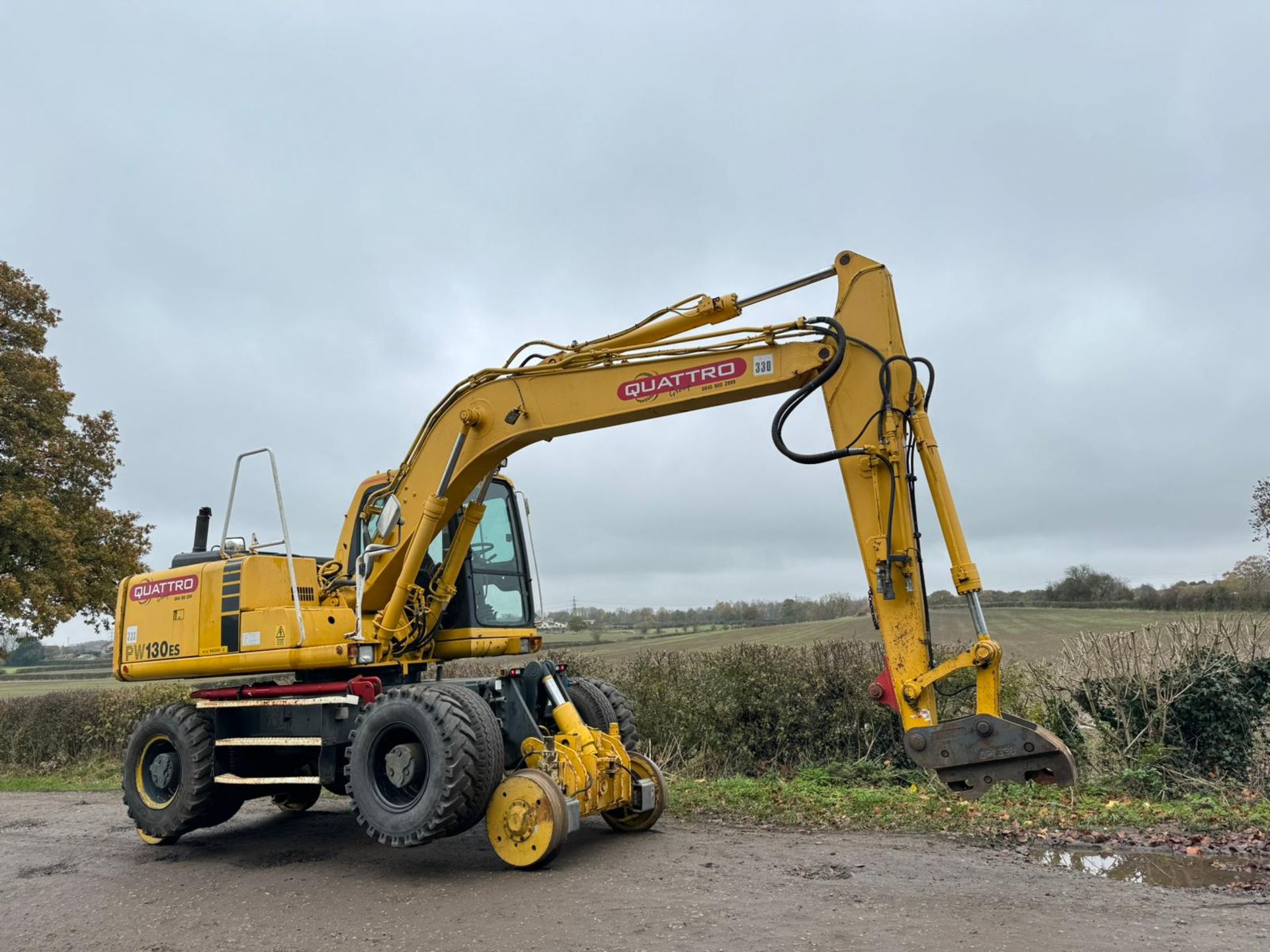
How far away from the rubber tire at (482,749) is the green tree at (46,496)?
525 inches

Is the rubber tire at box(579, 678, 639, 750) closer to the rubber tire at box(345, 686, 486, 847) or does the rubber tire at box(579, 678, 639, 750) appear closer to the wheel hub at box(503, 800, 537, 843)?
the wheel hub at box(503, 800, 537, 843)

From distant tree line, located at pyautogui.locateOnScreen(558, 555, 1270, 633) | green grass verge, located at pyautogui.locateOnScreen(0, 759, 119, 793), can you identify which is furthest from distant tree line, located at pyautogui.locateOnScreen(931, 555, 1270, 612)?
green grass verge, located at pyautogui.locateOnScreen(0, 759, 119, 793)

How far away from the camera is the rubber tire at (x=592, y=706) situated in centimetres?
894

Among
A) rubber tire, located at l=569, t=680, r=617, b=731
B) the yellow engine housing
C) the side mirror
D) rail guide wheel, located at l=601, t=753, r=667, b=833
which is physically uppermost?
the side mirror

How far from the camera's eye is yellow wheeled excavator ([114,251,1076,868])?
20.6 ft

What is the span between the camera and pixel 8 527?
1688 centimetres

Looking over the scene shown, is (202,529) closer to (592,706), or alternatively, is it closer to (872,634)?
(592,706)

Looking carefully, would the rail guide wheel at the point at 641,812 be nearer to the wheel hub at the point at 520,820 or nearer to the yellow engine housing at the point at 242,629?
the wheel hub at the point at 520,820

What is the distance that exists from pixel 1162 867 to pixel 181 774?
8090mm

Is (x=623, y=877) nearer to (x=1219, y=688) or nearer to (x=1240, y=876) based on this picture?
(x=1240, y=876)

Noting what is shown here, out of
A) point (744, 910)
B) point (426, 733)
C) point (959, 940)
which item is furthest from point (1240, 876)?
point (426, 733)

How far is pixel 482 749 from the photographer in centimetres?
712

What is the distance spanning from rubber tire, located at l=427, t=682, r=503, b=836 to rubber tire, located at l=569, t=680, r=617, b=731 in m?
1.61

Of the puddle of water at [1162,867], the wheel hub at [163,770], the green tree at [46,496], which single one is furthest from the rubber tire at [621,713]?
the green tree at [46,496]
